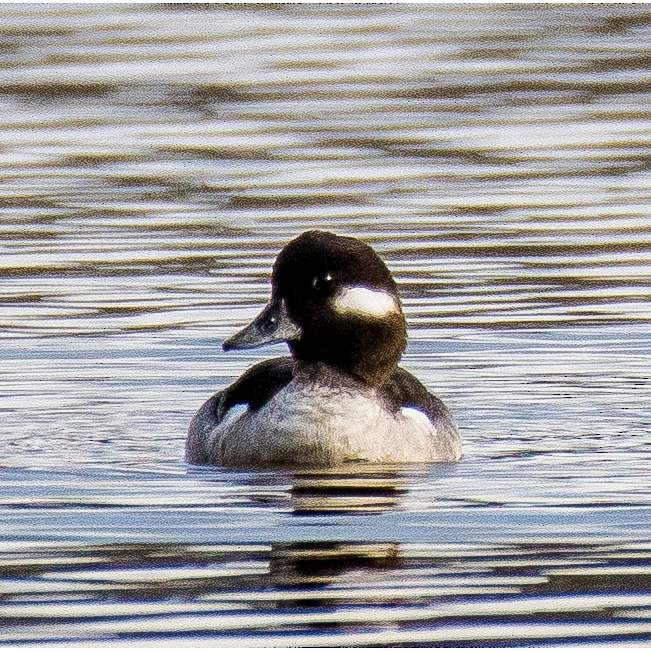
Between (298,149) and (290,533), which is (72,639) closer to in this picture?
(290,533)

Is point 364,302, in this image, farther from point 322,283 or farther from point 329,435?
point 329,435

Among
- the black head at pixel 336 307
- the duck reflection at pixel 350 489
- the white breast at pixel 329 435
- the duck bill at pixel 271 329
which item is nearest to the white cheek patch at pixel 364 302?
the black head at pixel 336 307

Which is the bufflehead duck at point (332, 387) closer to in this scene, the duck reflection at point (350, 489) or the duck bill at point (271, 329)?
the duck bill at point (271, 329)

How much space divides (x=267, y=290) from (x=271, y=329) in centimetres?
410

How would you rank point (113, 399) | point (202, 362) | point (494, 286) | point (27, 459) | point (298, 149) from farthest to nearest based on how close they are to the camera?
point (298, 149) → point (494, 286) → point (202, 362) → point (113, 399) → point (27, 459)

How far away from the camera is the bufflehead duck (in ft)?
42.8

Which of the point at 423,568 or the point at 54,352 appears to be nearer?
the point at 423,568

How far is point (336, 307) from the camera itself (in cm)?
1305

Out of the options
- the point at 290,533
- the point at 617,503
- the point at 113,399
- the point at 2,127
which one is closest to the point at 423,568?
the point at 290,533

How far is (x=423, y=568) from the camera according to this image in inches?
410

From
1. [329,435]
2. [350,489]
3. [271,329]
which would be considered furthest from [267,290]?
[350,489]

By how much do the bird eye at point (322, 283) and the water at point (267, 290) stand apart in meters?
0.92

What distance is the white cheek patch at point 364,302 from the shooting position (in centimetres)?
1303

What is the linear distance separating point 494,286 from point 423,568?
23.2 ft
